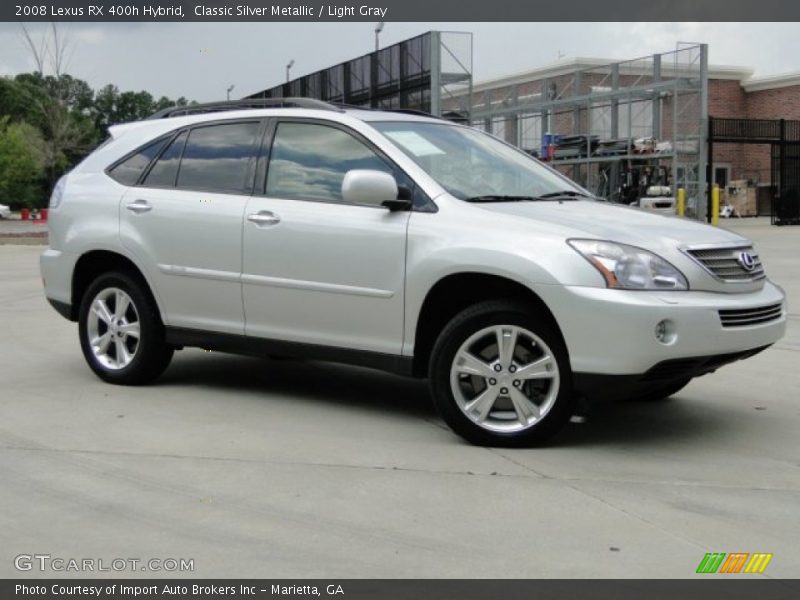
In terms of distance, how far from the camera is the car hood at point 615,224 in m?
5.38

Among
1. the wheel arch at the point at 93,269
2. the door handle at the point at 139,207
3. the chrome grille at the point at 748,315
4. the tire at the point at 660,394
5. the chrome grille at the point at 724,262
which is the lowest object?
the tire at the point at 660,394

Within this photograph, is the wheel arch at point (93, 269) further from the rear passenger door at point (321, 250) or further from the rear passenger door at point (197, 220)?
the rear passenger door at point (321, 250)

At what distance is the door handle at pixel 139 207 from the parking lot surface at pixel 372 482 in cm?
119

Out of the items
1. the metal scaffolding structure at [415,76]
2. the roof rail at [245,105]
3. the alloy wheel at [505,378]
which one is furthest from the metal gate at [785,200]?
the alloy wheel at [505,378]

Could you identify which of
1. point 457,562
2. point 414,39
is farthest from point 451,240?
point 414,39

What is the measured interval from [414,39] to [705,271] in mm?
23805

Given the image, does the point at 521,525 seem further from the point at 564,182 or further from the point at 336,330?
the point at 564,182

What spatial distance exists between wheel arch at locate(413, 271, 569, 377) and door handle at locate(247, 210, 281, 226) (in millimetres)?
1136

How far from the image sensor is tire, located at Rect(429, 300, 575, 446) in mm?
5371

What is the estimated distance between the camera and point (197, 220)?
22.0ft

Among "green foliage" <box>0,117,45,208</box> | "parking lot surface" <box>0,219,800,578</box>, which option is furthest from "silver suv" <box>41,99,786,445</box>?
"green foliage" <box>0,117,45,208</box>

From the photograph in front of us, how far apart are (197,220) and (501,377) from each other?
2350 millimetres

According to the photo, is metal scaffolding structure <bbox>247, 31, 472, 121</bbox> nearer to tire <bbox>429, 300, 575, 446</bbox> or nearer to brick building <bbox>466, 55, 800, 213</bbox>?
brick building <bbox>466, 55, 800, 213</bbox>

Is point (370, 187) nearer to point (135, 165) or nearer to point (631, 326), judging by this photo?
point (631, 326)
